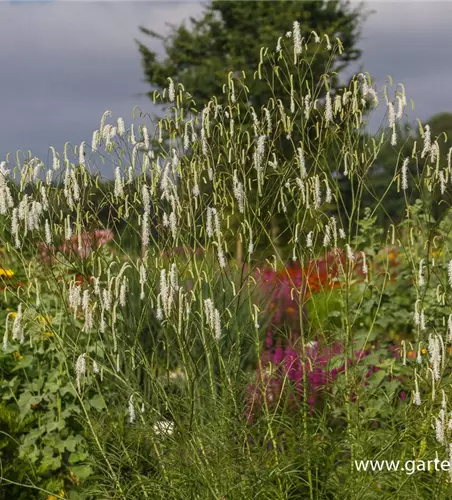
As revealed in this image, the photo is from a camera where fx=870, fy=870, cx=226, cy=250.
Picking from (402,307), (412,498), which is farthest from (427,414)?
(402,307)

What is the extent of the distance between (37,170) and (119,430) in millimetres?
1703

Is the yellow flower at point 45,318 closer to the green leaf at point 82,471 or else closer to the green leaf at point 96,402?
the green leaf at point 96,402

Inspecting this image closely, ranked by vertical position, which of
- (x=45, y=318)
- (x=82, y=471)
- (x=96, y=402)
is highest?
(x=45, y=318)

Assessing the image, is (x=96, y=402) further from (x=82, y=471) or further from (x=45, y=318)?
(x=45, y=318)

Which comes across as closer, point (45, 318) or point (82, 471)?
point (45, 318)

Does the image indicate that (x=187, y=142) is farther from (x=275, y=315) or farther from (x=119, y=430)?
(x=275, y=315)

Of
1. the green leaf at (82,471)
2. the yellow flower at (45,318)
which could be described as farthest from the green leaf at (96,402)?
the yellow flower at (45,318)

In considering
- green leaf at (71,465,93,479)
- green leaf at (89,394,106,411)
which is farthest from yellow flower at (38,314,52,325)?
green leaf at (71,465,93,479)

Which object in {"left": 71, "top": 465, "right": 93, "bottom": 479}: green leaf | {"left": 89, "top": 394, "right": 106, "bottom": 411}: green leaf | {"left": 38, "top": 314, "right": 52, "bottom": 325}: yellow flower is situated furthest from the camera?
{"left": 89, "top": 394, "right": 106, "bottom": 411}: green leaf

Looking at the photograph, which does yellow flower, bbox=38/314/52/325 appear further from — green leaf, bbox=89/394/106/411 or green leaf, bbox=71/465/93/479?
green leaf, bbox=71/465/93/479

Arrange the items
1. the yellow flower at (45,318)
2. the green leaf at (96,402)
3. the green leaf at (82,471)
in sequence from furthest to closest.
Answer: the green leaf at (96,402) < the green leaf at (82,471) < the yellow flower at (45,318)

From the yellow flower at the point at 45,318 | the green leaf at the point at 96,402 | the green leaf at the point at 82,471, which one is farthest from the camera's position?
the green leaf at the point at 96,402

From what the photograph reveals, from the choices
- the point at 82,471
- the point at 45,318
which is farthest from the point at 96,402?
the point at 45,318

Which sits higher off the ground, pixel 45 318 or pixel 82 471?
pixel 45 318
